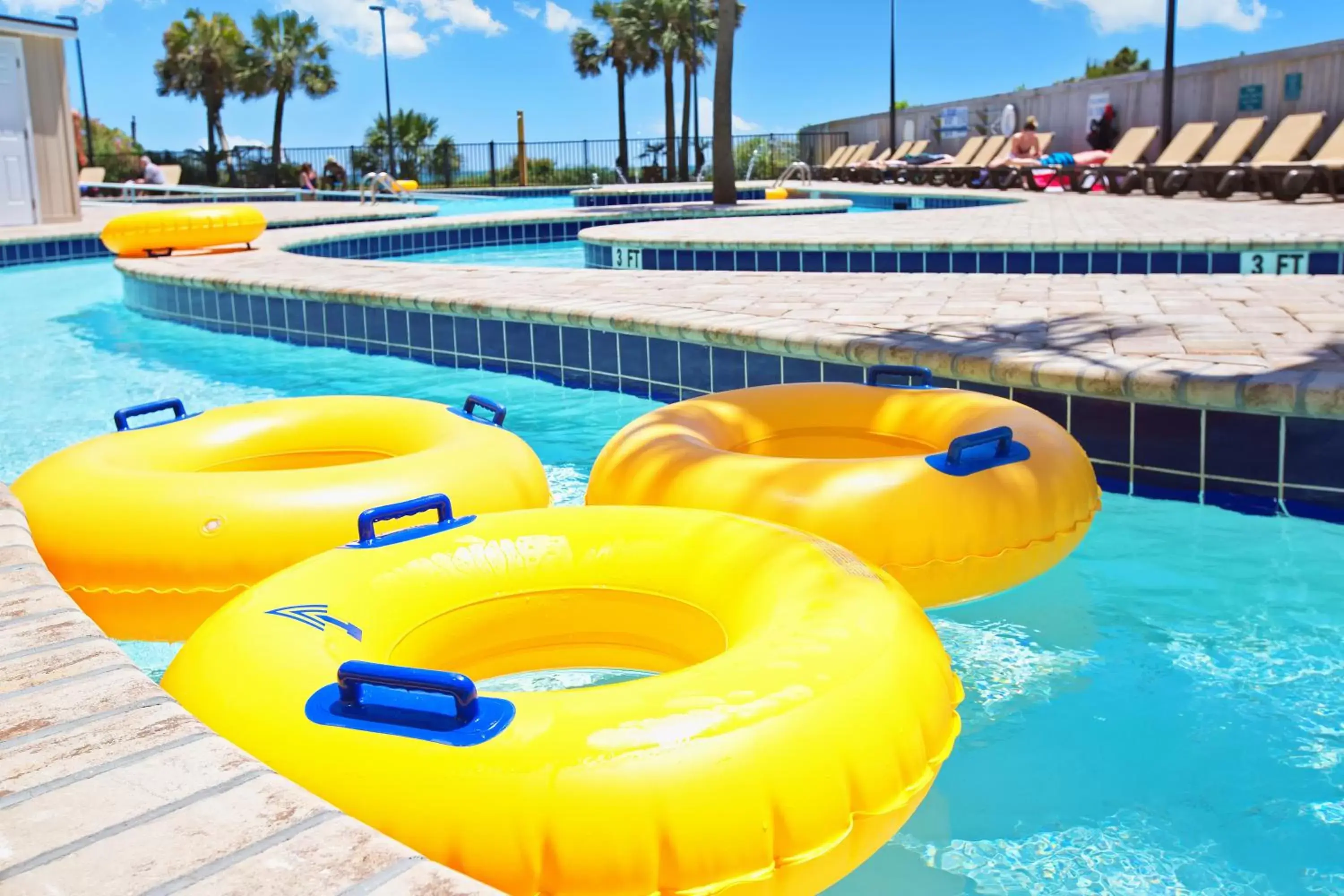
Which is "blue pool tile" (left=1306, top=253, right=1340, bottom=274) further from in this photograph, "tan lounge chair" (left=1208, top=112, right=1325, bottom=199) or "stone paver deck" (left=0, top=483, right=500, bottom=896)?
"stone paver deck" (left=0, top=483, right=500, bottom=896)

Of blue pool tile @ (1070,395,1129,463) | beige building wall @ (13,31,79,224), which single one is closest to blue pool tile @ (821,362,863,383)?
blue pool tile @ (1070,395,1129,463)

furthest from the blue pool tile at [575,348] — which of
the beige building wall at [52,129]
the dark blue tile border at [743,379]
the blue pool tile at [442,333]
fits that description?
the beige building wall at [52,129]

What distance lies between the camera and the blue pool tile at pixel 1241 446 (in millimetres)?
4102


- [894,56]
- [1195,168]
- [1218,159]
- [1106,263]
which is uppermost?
[894,56]

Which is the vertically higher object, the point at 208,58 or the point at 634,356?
the point at 208,58

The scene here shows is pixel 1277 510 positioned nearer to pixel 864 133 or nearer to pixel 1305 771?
pixel 1305 771

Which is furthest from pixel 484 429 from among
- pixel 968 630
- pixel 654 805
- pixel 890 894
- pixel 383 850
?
pixel 383 850

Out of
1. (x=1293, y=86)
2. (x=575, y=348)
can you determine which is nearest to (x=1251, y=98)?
(x=1293, y=86)

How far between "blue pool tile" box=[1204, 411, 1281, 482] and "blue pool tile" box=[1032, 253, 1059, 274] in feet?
16.2

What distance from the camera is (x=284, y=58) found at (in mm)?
43688

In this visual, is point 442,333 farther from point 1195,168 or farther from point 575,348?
point 1195,168

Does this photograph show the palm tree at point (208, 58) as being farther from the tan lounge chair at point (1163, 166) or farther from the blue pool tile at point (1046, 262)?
the blue pool tile at point (1046, 262)

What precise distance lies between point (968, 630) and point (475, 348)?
4559 millimetres

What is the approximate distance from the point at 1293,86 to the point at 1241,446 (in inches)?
694
